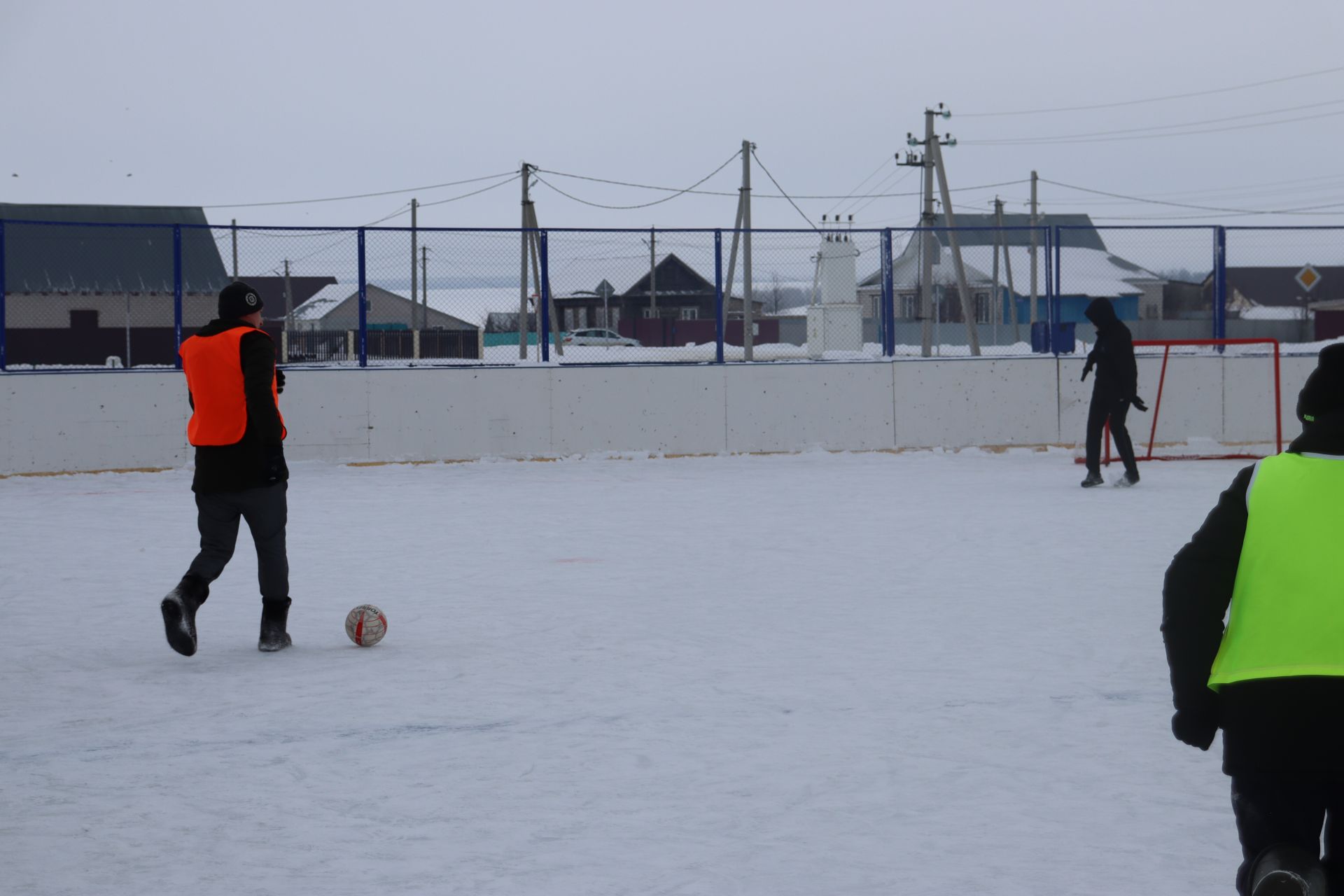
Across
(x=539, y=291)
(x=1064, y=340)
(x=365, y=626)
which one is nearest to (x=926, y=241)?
(x=1064, y=340)

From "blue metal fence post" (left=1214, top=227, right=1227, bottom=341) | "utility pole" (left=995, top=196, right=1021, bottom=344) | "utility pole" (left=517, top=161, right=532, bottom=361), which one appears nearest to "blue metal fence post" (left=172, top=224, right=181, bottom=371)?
"utility pole" (left=517, top=161, right=532, bottom=361)

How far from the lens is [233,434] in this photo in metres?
6.63

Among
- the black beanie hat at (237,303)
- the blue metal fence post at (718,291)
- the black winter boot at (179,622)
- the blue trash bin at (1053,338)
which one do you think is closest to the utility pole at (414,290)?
the blue metal fence post at (718,291)

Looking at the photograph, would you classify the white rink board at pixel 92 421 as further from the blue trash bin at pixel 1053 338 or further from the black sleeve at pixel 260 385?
the blue trash bin at pixel 1053 338

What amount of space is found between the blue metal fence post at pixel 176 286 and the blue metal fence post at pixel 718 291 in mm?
6024

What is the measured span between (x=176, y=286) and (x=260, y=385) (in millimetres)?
10066

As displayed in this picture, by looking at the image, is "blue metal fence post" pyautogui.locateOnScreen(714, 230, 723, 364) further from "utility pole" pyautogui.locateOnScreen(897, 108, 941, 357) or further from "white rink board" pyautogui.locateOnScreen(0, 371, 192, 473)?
"white rink board" pyautogui.locateOnScreen(0, 371, 192, 473)

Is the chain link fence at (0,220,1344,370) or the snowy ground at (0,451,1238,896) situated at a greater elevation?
the chain link fence at (0,220,1344,370)

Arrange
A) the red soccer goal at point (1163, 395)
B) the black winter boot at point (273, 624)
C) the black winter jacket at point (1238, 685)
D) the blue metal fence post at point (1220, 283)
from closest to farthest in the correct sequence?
the black winter jacket at point (1238, 685) < the black winter boot at point (273, 624) < the red soccer goal at point (1163, 395) < the blue metal fence post at point (1220, 283)

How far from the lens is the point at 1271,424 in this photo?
1844 cm

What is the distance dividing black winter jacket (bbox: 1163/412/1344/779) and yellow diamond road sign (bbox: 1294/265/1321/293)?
21.6 m

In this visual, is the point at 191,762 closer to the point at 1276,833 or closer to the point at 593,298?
the point at 1276,833

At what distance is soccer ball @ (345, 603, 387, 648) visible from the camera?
6797 mm

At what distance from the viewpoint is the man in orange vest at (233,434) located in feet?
21.7
